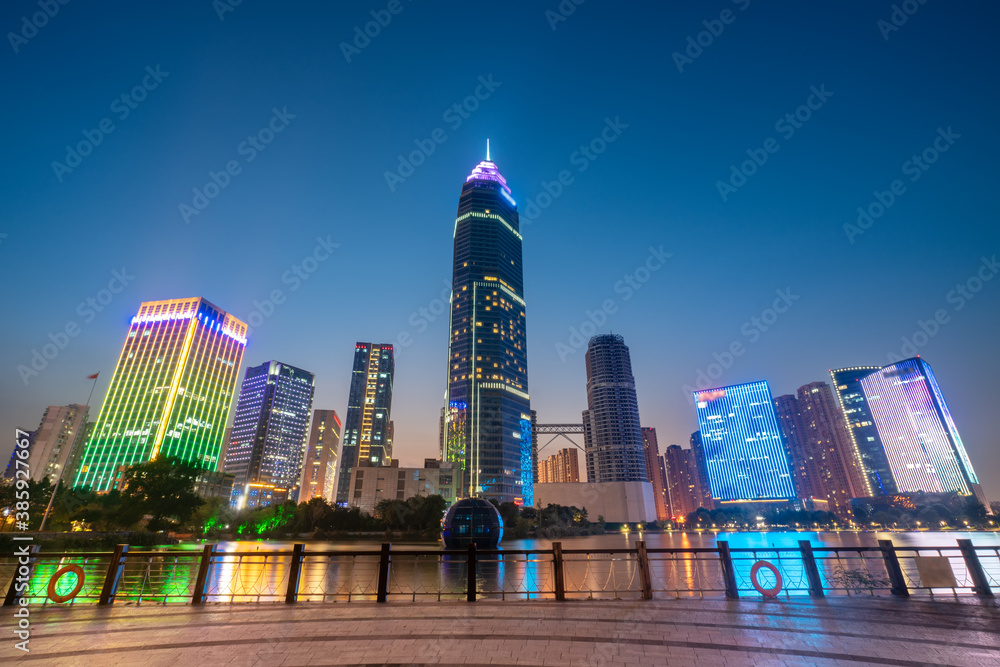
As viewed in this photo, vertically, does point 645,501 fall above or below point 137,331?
below

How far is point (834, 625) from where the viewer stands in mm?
9352

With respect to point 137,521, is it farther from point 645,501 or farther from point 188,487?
point 645,501

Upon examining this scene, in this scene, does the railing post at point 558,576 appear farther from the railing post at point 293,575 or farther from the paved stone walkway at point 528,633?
the railing post at point 293,575

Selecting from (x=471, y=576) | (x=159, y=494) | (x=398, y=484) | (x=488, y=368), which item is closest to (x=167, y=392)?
(x=398, y=484)

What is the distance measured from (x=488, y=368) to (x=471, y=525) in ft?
346

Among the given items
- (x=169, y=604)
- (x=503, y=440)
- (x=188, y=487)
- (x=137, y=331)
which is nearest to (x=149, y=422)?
(x=137, y=331)

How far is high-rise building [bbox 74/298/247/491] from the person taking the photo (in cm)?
15238

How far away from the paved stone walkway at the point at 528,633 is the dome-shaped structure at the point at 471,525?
51836 mm

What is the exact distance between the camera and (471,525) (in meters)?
60.3

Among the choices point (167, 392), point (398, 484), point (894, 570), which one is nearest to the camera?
point (894, 570)

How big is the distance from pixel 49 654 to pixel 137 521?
84.9 meters

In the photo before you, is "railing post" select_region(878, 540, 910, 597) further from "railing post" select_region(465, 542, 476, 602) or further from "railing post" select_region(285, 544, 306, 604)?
"railing post" select_region(285, 544, 306, 604)

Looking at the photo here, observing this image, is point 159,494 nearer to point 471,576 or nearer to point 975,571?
point 471,576

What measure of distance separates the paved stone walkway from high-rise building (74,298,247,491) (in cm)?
17038
